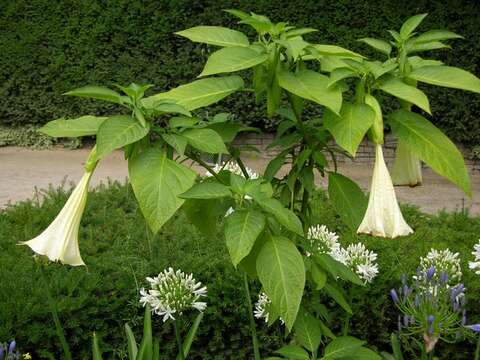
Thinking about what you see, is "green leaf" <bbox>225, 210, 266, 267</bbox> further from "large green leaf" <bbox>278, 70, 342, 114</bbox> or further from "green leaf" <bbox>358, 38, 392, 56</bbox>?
"green leaf" <bbox>358, 38, 392, 56</bbox>

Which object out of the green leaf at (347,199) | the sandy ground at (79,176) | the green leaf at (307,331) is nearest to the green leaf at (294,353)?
the green leaf at (307,331)

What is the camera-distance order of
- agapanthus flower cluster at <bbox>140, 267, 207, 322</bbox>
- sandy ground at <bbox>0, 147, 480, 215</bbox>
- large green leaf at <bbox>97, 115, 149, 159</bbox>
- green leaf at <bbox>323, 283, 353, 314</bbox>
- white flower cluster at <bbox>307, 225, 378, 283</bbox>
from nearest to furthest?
large green leaf at <bbox>97, 115, 149, 159</bbox>, green leaf at <bbox>323, 283, 353, 314</bbox>, agapanthus flower cluster at <bbox>140, 267, 207, 322</bbox>, white flower cluster at <bbox>307, 225, 378, 283</bbox>, sandy ground at <bbox>0, 147, 480, 215</bbox>

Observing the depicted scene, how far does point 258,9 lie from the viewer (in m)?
8.80

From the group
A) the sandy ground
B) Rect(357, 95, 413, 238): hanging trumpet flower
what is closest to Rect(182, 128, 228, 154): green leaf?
Rect(357, 95, 413, 238): hanging trumpet flower

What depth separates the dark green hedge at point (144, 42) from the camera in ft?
28.0

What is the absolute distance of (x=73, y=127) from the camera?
1.50 metres

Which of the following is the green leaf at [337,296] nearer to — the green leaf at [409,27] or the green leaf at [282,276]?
the green leaf at [282,276]

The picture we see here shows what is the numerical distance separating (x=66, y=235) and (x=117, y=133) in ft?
0.92

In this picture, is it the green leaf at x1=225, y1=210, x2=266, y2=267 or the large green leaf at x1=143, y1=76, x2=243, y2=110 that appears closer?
the green leaf at x1=225, y1=210, x2=266, y2=267

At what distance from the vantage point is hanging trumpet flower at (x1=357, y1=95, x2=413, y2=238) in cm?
154

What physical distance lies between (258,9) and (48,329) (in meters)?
6.34

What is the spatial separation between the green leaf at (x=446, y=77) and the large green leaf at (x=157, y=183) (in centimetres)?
52

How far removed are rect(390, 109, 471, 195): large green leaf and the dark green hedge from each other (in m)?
7.16

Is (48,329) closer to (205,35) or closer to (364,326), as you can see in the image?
(364,326)
